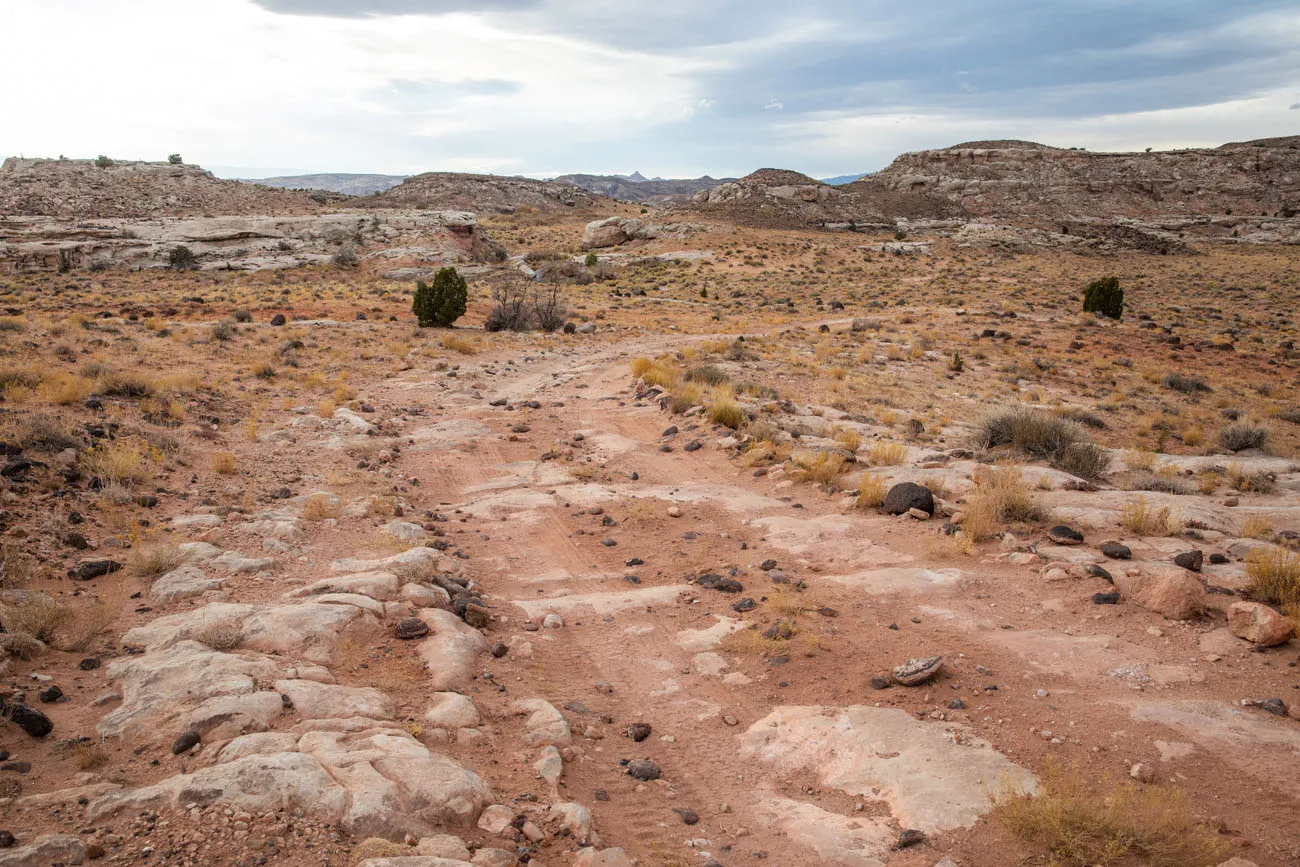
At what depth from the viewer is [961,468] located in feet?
30.3

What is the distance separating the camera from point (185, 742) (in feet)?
12.0

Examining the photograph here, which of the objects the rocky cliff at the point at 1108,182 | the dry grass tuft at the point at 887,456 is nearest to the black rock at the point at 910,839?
the dry grass tuft at the point at 887,456

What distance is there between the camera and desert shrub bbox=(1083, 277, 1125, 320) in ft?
88.5

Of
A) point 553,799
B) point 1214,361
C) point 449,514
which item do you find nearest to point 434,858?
point 553,799

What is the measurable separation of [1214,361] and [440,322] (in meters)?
23.9

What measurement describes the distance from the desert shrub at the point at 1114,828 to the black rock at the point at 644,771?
1.89 m

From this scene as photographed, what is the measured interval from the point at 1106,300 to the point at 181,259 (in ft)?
137

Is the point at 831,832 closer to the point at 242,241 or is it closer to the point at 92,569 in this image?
the point at 92,569

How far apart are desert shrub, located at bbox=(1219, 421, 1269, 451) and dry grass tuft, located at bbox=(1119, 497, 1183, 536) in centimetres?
794

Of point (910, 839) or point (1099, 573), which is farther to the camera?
point (1099, 573)

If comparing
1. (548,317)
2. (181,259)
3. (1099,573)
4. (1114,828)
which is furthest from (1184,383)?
(181,259)

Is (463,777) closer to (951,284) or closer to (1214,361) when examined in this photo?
(1214,361)

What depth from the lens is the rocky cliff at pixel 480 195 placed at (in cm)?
7825

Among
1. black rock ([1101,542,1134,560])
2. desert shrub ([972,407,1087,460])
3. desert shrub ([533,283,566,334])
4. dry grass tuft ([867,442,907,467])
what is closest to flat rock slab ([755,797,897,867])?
black rock ([1101,542,1134,560])
